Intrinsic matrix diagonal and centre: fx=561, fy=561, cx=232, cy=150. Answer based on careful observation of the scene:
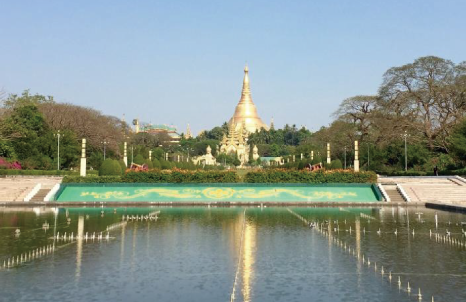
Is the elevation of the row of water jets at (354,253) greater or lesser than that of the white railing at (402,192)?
lesser

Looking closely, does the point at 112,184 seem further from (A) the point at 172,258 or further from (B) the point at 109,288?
(B) the point at 109,288

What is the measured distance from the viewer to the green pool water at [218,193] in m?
39.2

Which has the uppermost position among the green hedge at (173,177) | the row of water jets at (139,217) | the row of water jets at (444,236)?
the green hedge at (173,177)

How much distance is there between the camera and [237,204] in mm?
37281

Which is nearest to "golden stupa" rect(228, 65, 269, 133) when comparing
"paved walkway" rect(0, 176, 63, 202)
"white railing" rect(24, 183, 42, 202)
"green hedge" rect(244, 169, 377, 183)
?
"green hedge" rect(244, 169, 377, 183)

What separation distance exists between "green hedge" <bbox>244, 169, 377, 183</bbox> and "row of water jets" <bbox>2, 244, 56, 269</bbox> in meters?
25.2

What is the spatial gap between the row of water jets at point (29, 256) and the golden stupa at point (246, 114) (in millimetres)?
151948

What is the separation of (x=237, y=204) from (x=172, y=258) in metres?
20.5

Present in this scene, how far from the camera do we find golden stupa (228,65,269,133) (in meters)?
173

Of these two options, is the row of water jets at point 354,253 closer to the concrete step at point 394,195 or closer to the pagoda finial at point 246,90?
the concrete step at point 394,195

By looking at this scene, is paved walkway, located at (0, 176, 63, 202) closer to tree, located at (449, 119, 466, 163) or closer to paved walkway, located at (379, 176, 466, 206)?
paved walkway, located at (379, 176, 466, 206)

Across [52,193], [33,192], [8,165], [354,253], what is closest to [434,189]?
[354,253]

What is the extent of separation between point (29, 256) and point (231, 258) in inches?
242

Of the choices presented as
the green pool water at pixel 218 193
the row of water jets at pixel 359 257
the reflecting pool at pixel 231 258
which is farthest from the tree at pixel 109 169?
the row of water jets at pixel 359 257
